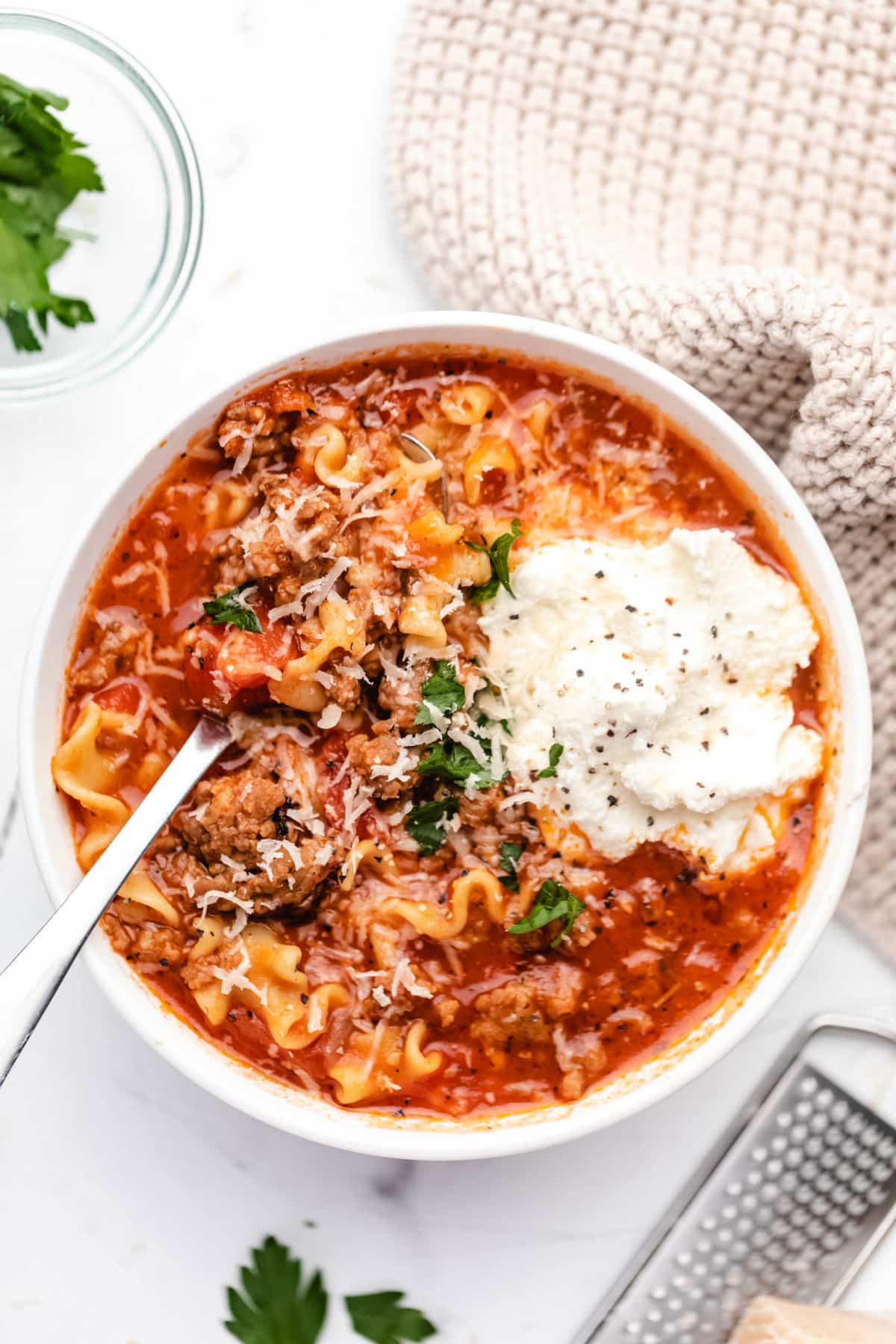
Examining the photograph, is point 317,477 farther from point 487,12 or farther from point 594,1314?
point 594,1314

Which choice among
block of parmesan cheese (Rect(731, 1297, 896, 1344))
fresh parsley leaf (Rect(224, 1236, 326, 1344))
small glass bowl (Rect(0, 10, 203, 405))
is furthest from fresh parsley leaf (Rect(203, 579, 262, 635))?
block of parmesan cheese (Rect(731, 1297, 896, 1344))

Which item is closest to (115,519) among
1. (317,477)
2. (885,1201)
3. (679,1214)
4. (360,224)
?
(317,477)

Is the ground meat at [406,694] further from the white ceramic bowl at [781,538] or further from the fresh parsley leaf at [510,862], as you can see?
the white ceramic bowl at [781,538]

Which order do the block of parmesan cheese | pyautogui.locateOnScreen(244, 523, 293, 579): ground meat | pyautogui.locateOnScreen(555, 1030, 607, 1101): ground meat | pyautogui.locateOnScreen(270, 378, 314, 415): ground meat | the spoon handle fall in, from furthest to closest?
the block of parmesan cheese → pyautogui.locateOnScreen(555, 1030, 607, 1101): ground meat → pyautogui.locateOnScreen(270, 378, 314, 415): ground meat → pyautogui.locateOnScreen(244, 523, 293, 579): ground meat → the spoon handle

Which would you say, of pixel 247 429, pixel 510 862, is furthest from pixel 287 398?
pixel 510 862

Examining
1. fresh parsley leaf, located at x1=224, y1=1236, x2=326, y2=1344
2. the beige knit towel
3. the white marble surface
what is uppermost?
the beige knit towel

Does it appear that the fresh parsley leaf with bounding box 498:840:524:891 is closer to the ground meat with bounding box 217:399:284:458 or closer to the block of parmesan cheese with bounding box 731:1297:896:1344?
the ground meat with bounding box 217:399:284:458

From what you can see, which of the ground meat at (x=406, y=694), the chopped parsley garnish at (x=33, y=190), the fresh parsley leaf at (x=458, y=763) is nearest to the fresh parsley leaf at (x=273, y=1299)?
the fresh parsley leaf at (x=458, y=763)

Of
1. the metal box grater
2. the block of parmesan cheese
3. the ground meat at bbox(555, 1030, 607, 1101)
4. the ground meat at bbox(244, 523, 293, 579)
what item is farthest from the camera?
the metal box grater
